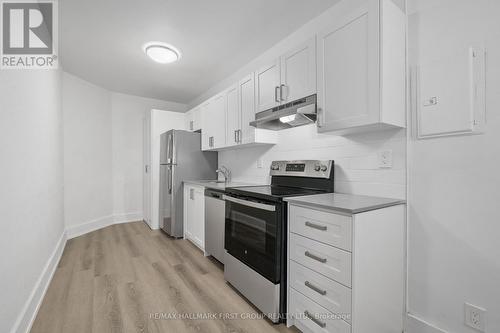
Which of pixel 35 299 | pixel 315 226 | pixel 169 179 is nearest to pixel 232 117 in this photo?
pixel 169 179

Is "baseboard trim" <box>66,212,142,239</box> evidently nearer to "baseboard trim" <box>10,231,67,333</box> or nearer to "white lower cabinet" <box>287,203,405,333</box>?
"baseboard trim" <box>10,231,67,333</box>

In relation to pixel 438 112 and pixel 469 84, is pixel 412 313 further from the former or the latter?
pixel 469 84

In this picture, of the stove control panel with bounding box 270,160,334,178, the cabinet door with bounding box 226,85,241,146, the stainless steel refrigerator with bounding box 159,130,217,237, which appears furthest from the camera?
the stainless steel refrigerator with bounding box 159,130,217,237

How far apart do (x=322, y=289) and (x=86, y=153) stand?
4195 mm

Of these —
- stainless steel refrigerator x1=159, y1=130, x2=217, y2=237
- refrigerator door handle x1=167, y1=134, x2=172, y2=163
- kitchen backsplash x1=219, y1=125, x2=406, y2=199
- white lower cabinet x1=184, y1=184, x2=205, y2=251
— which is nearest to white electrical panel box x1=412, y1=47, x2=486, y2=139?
kitchen backsplash x1=219, y1=125, x2=406, y2=199

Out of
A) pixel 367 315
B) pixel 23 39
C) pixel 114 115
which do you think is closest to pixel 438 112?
pixel 367 315

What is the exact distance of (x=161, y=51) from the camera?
2.65 m

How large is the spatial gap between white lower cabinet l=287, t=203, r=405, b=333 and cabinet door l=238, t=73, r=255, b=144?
4.08ft

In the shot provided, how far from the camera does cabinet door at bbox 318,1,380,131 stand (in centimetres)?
140

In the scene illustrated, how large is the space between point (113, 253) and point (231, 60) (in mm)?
3000

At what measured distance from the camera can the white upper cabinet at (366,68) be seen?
4.51 feet

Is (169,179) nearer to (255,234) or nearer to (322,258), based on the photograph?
(255,234)

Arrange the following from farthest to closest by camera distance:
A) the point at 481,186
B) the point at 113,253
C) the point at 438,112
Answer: the point at 113,253 → the point at 438,112 → the point at 481,186

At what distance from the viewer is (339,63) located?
159 cm
